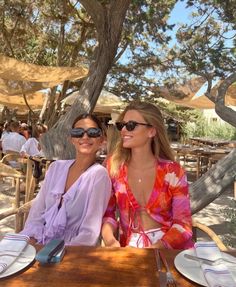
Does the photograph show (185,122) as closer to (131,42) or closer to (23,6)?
(131,42)

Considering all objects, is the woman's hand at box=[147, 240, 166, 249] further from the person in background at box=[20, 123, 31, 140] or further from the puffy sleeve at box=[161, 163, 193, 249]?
the person in background at box=[20, 123, 31, 140]

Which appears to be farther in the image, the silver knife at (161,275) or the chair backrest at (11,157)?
the chair backrest at (11,157)

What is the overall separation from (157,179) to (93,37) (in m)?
10.3

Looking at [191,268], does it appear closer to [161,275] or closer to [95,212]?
[161,275]

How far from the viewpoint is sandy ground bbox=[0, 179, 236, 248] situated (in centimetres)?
446

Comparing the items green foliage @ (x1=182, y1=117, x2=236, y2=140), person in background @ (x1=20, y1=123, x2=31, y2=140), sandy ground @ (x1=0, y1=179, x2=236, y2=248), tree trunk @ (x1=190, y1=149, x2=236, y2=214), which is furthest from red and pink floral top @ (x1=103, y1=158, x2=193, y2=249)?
green foliage @ (x1=182, y1=117, x2=236, y2=140)

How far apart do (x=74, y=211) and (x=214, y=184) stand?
1920 millimetres

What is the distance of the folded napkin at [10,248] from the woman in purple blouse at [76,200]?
457 millimetres

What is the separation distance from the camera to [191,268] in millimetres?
1358

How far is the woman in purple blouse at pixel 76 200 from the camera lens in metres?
2.01

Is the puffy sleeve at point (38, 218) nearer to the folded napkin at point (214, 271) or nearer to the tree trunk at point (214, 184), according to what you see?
the folded napkin at point (214, 271)

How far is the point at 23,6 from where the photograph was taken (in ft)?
33.1

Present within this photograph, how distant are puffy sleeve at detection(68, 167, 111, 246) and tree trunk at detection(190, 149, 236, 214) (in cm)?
174

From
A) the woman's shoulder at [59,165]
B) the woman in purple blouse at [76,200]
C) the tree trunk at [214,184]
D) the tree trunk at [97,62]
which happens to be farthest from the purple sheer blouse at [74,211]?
the tree trunk at [97,62]
